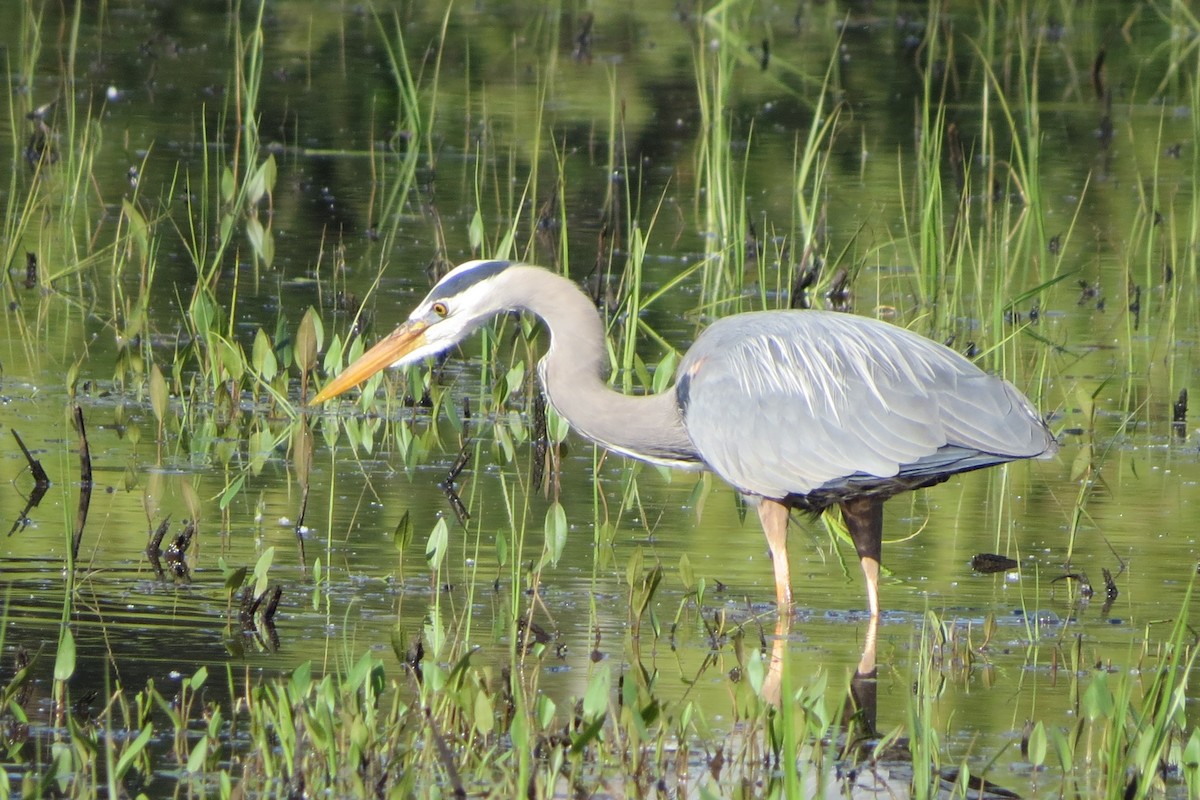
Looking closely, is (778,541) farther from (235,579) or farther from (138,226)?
(138,226)

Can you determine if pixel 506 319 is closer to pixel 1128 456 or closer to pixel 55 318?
pixel 55 318

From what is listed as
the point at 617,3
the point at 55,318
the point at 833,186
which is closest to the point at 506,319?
the point at 55,318

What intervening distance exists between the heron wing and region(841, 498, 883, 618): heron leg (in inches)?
8.6

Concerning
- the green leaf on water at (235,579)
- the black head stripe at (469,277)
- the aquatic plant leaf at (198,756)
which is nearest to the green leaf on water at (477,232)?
the black head stripe at (469,277)

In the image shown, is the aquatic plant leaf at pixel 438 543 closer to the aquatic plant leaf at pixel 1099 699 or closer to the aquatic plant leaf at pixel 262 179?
the aquatic plant leaf at pixel 1099 699

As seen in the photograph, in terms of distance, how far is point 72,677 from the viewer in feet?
16.3

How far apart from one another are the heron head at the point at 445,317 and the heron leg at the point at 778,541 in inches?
41.4

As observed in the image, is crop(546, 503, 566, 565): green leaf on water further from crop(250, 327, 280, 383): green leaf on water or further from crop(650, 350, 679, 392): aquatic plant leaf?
crop(250, 327, 280, 383): green leaf on water

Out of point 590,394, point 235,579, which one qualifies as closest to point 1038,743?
point 235,579

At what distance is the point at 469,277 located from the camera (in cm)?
643

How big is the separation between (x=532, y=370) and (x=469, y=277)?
5.46ft

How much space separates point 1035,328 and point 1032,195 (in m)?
0.75

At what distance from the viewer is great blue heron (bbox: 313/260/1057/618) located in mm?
5848

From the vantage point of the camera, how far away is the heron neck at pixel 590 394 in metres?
6.30
